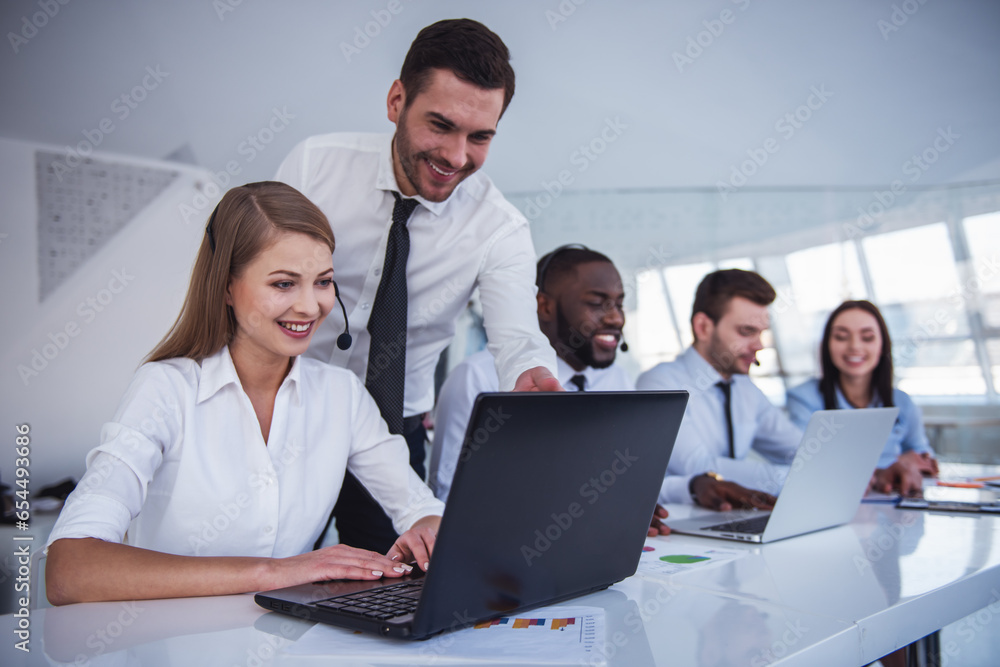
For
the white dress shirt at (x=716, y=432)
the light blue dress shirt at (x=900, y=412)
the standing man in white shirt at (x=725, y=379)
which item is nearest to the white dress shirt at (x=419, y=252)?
the white dress shirt at (x=716, y=432)

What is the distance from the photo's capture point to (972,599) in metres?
1.17

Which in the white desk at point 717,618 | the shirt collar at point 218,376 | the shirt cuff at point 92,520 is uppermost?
the shirt collar at point 218,376

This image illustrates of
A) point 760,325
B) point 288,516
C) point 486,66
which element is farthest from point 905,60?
point 288,516

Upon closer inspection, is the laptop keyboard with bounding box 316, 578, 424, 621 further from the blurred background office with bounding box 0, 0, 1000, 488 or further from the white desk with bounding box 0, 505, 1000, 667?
the blurred background office with bounding box 0, 0, 1000, 488

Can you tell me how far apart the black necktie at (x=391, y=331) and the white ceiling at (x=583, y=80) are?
211 centimetres

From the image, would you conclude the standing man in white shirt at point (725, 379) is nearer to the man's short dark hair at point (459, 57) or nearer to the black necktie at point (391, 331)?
the black necktie at point (391, 331)

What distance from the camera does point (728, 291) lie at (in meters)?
2.91

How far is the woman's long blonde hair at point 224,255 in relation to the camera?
1.38m

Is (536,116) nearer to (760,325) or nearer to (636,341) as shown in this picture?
(636,341)

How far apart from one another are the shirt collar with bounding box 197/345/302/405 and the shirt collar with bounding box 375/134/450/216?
0.59 meters

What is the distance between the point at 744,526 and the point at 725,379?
51.8 inches

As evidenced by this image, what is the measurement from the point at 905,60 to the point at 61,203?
4.90 m

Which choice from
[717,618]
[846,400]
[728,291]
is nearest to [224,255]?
[717,618]

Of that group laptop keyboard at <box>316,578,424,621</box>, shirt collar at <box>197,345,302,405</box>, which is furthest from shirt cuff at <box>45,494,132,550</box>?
laptop keyboard at <box>316,578,424,621</box>
